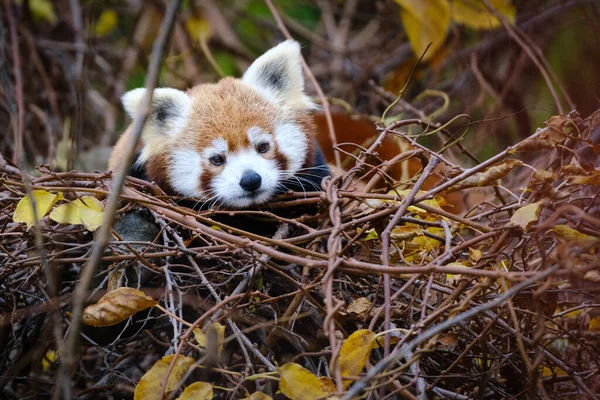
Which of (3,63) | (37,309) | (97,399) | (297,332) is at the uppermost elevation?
(3,63)

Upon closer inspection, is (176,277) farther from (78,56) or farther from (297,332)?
(78,56)

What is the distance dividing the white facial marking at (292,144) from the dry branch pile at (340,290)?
26 cm

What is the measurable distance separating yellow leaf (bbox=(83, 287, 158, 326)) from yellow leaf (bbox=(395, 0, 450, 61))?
236 cm

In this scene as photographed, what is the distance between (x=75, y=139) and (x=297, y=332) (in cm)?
92

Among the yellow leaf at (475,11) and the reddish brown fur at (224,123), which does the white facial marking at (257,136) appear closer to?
the reddish brown fur at (224,123)

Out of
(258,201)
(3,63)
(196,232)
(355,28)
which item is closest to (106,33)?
(3,63)

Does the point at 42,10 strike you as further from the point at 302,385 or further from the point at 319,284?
the point at 302,385

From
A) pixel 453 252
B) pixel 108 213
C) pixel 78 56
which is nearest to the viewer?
pixel 108 213

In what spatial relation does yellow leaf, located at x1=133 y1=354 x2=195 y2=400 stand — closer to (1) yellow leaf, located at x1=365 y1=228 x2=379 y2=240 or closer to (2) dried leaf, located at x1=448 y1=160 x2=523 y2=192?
(1) yellow leaf, located at x1=365 y1=228 x2=379 y2=240

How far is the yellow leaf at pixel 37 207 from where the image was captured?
5.77ft

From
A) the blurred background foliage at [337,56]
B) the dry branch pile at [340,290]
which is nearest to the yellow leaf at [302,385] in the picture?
the dry branch pile at [340,290]

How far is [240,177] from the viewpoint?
2211 millimetres

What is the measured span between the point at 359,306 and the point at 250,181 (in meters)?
0.67

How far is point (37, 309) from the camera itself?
1.85m
